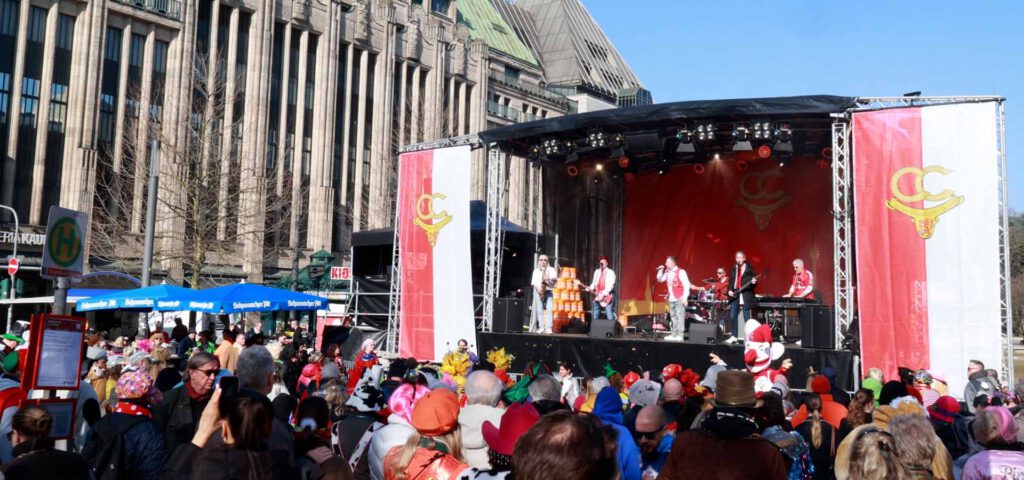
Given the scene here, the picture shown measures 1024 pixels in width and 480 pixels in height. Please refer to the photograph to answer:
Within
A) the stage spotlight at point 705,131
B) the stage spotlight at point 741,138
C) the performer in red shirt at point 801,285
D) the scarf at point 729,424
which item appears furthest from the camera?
the performer in red shirt at point 801,285

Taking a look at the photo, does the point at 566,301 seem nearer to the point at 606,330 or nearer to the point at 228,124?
the point at 606,330

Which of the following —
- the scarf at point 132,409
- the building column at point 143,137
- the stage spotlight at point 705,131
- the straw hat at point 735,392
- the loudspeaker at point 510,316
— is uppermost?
the building column at point 143,137

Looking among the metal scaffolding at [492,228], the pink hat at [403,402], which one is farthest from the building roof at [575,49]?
the pink hat at [403,402]

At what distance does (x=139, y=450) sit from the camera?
4539 millimetres

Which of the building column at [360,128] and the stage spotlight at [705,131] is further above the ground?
the building column at [360,128]

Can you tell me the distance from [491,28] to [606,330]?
47724 mm

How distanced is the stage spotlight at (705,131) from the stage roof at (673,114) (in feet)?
0.80

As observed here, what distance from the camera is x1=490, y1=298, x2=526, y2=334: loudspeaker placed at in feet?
59.4

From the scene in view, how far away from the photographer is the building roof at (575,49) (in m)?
66.0

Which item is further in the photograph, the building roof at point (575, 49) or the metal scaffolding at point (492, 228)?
the building roof at point (575, 49)

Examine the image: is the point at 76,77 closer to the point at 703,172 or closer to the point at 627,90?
the point at 703,172

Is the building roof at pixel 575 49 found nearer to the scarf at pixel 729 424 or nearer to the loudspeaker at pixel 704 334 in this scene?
the loudspeaker at pixel 704 334

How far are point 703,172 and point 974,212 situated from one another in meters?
9.09

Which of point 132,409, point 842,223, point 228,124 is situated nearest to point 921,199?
point 842,223
